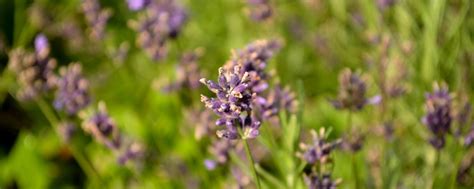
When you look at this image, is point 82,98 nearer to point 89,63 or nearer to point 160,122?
point 160,122

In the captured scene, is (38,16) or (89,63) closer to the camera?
(38,16)

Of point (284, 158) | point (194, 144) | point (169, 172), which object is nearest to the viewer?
point (284, 158)

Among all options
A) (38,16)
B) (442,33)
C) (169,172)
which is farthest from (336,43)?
(38,16)

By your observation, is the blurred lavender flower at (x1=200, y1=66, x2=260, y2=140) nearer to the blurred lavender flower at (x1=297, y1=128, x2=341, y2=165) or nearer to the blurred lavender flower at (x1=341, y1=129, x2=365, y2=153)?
the blurred lavender flower at (x1=297, y1=128, x2=341, y2=165)

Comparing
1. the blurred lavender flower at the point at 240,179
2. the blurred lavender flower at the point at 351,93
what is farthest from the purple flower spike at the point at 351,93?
the blurred lavender flower at the point at 240,179

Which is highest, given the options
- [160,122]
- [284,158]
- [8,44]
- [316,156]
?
[8,44]

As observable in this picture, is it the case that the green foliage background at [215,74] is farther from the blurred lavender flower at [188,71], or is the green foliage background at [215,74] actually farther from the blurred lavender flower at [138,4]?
the blurred lavender flower at [138,4]
